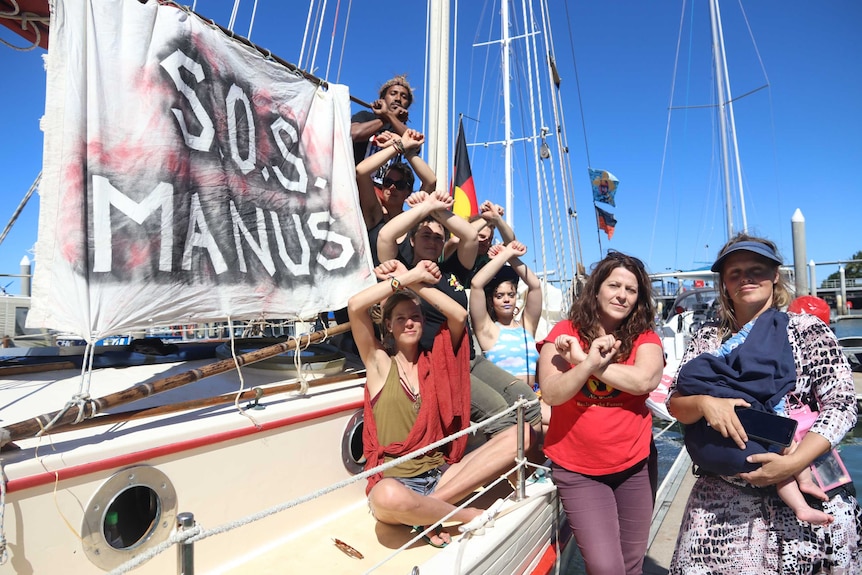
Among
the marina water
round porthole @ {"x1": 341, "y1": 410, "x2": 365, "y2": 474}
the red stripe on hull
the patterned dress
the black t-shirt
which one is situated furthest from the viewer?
the marina water

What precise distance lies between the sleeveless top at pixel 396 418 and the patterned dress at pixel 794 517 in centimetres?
137

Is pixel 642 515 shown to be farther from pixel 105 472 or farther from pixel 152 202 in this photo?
pixel 152 202

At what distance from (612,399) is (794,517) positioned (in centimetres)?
83

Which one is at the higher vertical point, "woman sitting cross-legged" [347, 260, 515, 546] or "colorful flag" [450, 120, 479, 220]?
"colorful flag" [450, 120, 479, 220]

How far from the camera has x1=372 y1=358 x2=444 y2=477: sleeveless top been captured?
2.93 metres

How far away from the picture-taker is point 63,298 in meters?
2.38

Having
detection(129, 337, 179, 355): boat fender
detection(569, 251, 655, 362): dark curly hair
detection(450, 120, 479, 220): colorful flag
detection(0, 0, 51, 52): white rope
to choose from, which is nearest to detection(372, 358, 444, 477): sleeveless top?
detection(569, 251, 655, 362): dark curly hair

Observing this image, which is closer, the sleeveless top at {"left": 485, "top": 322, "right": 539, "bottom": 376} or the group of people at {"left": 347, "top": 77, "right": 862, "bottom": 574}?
the group of people at {"left": 347, "top": 77, "right": 862, "bottom": 574}

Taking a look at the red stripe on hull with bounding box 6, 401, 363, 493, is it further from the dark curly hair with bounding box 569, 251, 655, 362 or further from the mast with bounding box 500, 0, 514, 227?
the mast with bounding box 500, 0, 514, 227

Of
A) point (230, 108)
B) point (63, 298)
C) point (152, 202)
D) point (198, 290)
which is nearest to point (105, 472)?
point (63, 298)

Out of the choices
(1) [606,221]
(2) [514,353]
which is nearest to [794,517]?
(2) [514,353]

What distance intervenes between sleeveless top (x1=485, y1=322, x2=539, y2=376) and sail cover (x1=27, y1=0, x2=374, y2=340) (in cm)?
114

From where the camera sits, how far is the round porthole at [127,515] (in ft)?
6.88

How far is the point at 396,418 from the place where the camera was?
2955mm
